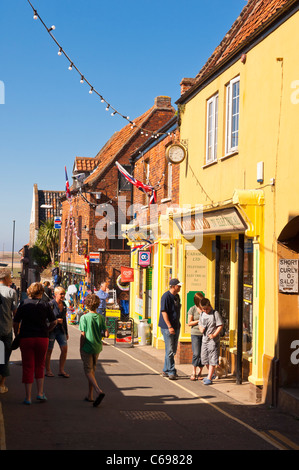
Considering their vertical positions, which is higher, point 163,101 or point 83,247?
point 163,101

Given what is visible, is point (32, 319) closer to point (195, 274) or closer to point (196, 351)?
point (196, 351)

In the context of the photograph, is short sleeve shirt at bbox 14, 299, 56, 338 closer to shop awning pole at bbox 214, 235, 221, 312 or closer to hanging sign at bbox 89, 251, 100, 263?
shop awning pole at bbox 214, 235, 221, 312

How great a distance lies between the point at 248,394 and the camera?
36.0 ft

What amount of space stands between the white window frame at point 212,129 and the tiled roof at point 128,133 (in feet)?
38.1

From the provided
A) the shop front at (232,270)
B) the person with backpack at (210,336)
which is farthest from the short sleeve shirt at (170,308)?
the shop front at (232,270)

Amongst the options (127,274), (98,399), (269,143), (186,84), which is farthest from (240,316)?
(127,274)

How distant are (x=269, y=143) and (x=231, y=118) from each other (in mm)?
2363

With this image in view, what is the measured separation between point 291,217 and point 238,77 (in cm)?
398

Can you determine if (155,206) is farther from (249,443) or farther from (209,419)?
(249,443)

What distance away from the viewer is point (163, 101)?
2961 cm

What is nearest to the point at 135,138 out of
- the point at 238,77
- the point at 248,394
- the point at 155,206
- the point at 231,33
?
the point at 155,206

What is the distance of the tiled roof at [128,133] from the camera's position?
2966cm

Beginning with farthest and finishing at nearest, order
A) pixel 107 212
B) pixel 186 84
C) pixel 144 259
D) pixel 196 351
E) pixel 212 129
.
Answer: pixel 107 212 → pixel 144 259 → pixel 186 84 → pixel 212 129 → pixel 196 351

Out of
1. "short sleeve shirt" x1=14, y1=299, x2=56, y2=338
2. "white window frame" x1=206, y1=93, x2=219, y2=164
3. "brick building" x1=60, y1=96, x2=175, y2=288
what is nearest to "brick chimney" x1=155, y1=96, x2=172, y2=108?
"brick building" x1=60, y1=96, x2=175, y2=288
